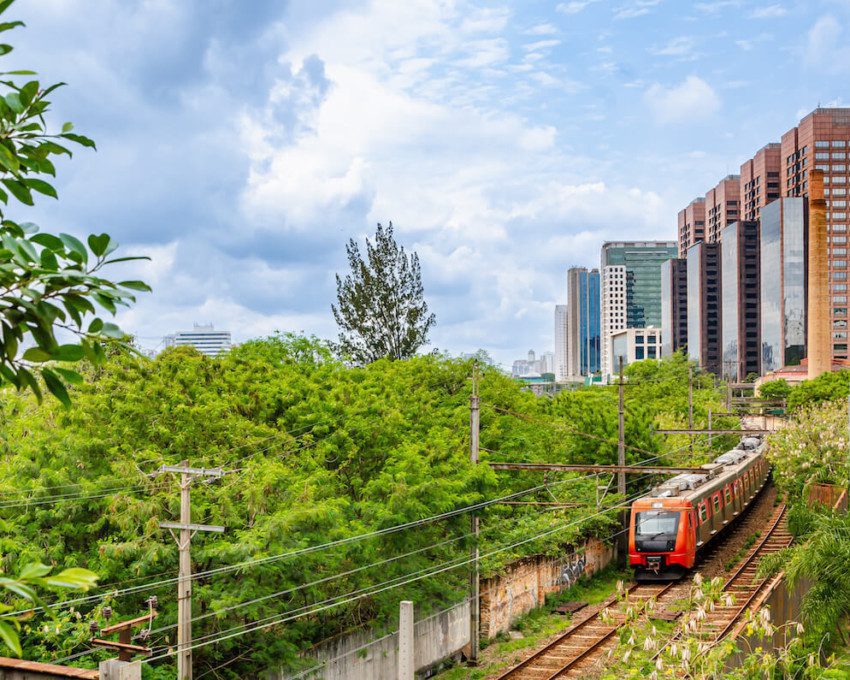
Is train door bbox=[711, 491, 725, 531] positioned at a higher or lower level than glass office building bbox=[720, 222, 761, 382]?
lower

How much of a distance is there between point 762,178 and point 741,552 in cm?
12878

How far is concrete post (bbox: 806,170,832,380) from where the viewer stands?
97438mm

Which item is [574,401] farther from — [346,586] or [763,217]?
[763,217]

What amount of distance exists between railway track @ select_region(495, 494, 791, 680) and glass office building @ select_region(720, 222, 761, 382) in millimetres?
118669

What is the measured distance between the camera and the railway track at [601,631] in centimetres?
2119

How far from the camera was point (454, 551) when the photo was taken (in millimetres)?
22984

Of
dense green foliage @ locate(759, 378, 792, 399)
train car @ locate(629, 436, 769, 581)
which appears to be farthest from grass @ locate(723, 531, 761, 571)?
dense green foliage @ locate(759, 378, 792, 399)

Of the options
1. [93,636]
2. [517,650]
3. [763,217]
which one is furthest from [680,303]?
[93,636]

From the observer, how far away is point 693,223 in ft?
616

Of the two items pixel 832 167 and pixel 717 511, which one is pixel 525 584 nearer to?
pixel 717 511

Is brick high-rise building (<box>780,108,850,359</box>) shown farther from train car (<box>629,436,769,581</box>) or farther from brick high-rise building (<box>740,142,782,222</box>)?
train car (<box>629,436,769,581</box>)

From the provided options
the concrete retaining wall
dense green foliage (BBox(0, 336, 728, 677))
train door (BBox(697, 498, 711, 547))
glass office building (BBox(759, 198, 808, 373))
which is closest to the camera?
dense green foliage (BBox(0, 336, 728, 677))

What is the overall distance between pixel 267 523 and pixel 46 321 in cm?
1480

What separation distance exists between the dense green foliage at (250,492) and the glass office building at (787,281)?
109580mm
